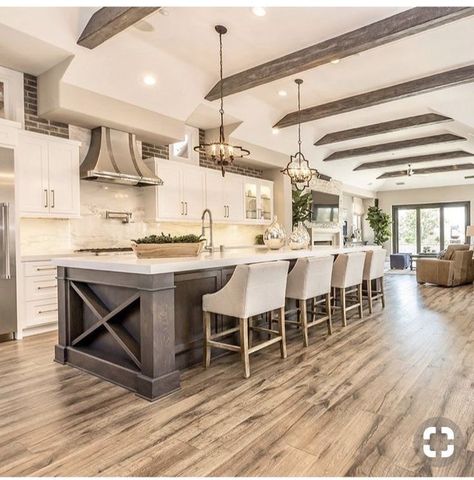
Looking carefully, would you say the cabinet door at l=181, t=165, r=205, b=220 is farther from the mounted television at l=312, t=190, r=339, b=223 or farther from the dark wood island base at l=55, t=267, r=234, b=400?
the mounted television at l=312, t=190, r=339, b=223

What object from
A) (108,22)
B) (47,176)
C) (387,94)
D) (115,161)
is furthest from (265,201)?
(108,22)

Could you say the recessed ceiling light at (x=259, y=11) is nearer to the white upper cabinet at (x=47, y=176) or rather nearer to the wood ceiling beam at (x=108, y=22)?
the wood ceiling beam at (x=108, y=22)

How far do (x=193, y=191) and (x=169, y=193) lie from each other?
56 cm

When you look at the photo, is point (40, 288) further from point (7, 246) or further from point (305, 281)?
point (305, 281)

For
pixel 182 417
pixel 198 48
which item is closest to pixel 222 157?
pixel 198 48

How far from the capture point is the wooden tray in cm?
308

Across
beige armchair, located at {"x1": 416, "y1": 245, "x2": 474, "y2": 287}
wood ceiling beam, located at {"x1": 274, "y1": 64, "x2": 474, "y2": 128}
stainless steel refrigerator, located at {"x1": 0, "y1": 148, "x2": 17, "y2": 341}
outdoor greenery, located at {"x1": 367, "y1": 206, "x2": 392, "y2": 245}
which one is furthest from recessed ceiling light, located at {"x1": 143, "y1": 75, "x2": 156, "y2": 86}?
outdoor greenery, located at {"x1": 367, "y1": 206, "x2": 392, "y2": 245}

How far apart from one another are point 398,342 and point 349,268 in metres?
1.01

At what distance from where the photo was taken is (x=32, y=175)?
4.46 m

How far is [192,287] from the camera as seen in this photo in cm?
320

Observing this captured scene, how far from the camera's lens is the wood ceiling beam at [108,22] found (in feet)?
11.3

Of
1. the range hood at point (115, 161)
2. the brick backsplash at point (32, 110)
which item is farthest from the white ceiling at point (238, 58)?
the range hood at point (115, 161)

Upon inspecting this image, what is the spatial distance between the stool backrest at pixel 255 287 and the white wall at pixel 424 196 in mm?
12396

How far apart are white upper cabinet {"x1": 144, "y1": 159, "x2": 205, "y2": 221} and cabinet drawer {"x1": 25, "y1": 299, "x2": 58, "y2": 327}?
6.68ft
